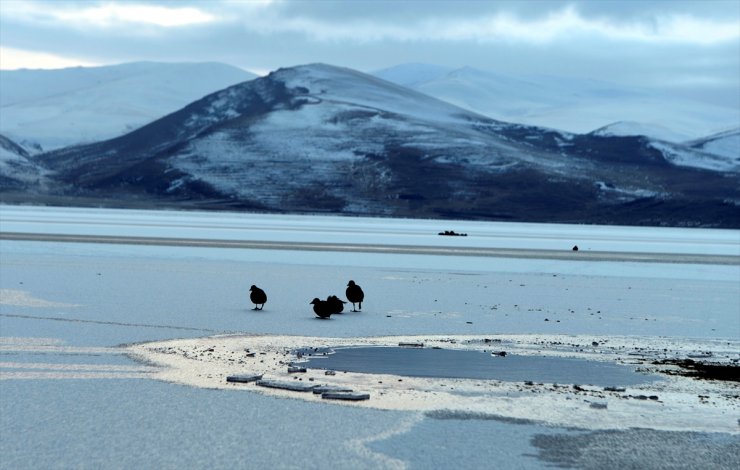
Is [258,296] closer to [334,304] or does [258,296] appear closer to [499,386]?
[334,304]

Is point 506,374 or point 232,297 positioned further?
point 232,297

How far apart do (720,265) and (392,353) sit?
4270 centimetres

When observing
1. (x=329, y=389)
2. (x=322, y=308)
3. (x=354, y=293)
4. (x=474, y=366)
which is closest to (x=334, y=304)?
(x=322, y=308)

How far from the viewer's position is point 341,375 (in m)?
19.6

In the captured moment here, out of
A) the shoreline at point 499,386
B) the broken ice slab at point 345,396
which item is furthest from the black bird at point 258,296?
the broken ice slab at point 345,396

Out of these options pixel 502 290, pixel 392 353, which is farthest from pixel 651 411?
pixel 502 290

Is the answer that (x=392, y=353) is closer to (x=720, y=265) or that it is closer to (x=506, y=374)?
(x=506, y=374)

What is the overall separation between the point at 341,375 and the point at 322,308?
8672mm

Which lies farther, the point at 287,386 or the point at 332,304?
the point at 332,304

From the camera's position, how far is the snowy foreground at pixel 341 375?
1445 cm

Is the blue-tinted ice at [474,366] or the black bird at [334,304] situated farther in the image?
the black bird at [334,304]

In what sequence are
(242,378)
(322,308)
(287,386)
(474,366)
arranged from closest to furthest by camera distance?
(287,386)
(242,378)
(474,366)
(322,308)

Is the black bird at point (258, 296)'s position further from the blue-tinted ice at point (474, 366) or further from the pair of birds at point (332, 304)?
the blue-tinted ice at point (474, 366)

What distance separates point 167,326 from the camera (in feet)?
84.7
